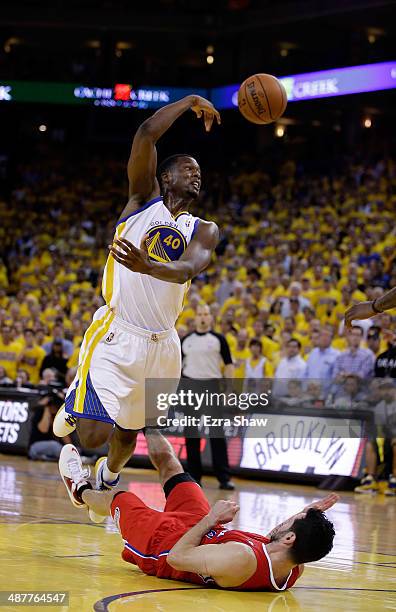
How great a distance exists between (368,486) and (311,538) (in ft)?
23.3

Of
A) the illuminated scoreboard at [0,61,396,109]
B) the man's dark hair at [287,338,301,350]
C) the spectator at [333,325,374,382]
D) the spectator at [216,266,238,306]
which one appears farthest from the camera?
the illuminated scoreboard at [0,61,396,109]

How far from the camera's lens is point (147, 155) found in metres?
6.72

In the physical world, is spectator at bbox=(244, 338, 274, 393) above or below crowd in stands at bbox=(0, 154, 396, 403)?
below

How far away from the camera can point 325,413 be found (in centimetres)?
1232

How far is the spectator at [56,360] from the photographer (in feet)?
51.4

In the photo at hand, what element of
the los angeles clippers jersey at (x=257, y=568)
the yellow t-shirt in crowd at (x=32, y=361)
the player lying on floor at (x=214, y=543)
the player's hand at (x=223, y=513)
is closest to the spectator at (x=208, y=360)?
the yellow t-shirt in crowd at (x=32, y=361)

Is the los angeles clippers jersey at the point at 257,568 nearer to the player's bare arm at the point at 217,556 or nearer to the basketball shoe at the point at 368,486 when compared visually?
the player's bare arm at the point at 217,556

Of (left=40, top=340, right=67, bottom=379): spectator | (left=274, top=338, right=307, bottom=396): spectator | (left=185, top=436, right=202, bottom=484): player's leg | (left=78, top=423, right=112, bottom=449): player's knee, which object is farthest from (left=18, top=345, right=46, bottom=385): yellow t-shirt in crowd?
(left=78, top=423, right=112, bottom=449): player's knee

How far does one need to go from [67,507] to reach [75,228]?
58.7 ft

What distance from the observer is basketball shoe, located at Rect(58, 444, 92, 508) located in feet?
22.0

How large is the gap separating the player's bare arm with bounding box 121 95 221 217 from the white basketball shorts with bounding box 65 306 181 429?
2.73ft

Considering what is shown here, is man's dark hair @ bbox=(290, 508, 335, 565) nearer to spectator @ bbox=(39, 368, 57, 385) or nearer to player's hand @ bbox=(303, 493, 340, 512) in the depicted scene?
player's hand @ bbox=(303, 493, 340, 512)

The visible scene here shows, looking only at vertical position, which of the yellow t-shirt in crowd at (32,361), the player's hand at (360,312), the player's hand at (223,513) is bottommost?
the player's hand at (223,513)
